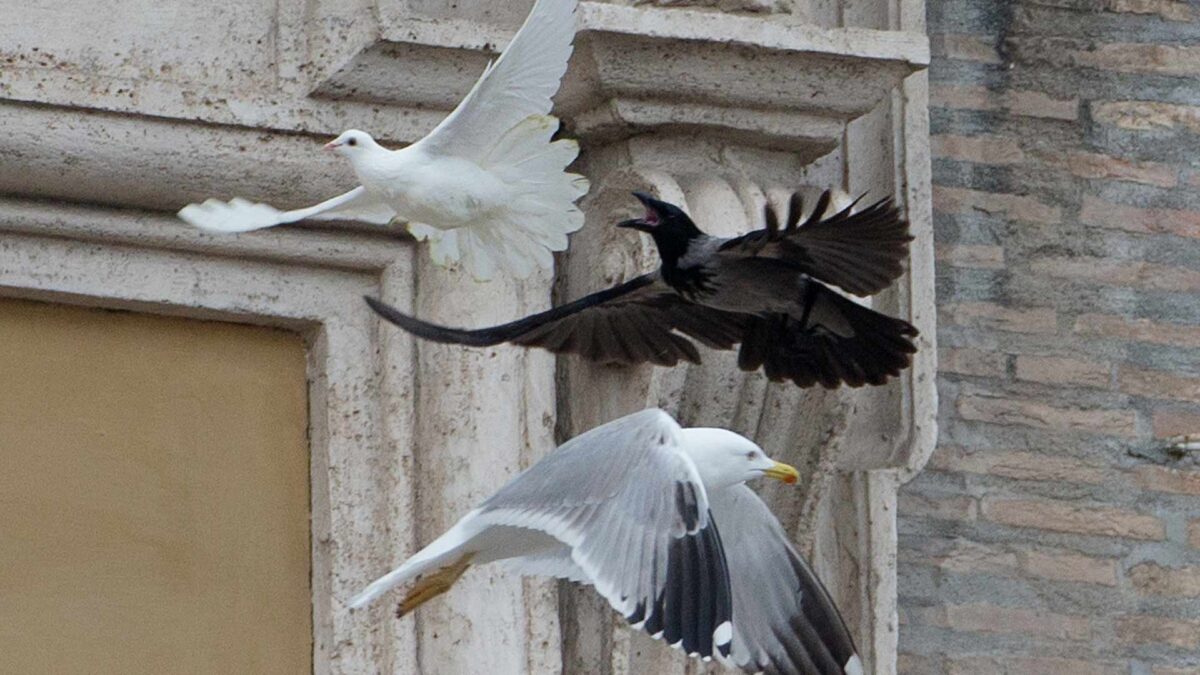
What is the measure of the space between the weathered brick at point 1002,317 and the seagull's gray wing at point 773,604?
0.80 metres

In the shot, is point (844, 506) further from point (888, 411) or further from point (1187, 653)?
point (1187, 653)

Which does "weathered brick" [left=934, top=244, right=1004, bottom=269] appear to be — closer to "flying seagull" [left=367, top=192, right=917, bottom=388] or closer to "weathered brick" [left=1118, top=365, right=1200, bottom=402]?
"weathered brick" [left=1118, top=365, right=1200, bottom=402]

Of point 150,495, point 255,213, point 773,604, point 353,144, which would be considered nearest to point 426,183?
point 353,144

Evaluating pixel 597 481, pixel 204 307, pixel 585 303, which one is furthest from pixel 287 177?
pixel 597 481

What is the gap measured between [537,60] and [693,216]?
0.63 m

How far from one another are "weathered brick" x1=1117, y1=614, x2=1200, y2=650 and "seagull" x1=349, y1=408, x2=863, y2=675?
78cm

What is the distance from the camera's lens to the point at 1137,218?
4.86 m

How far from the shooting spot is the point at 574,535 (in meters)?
3.63

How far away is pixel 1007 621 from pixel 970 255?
47 centimetres

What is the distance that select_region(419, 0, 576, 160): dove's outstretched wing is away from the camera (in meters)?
3.52

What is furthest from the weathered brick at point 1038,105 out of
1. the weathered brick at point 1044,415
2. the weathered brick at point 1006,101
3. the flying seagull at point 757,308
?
the flying seagull at point 757,308

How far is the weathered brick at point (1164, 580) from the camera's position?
476cm

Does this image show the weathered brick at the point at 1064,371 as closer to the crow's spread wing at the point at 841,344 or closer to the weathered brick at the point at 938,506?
the weathered brick at the point at 938,506

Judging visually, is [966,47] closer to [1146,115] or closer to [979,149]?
[979,149]
